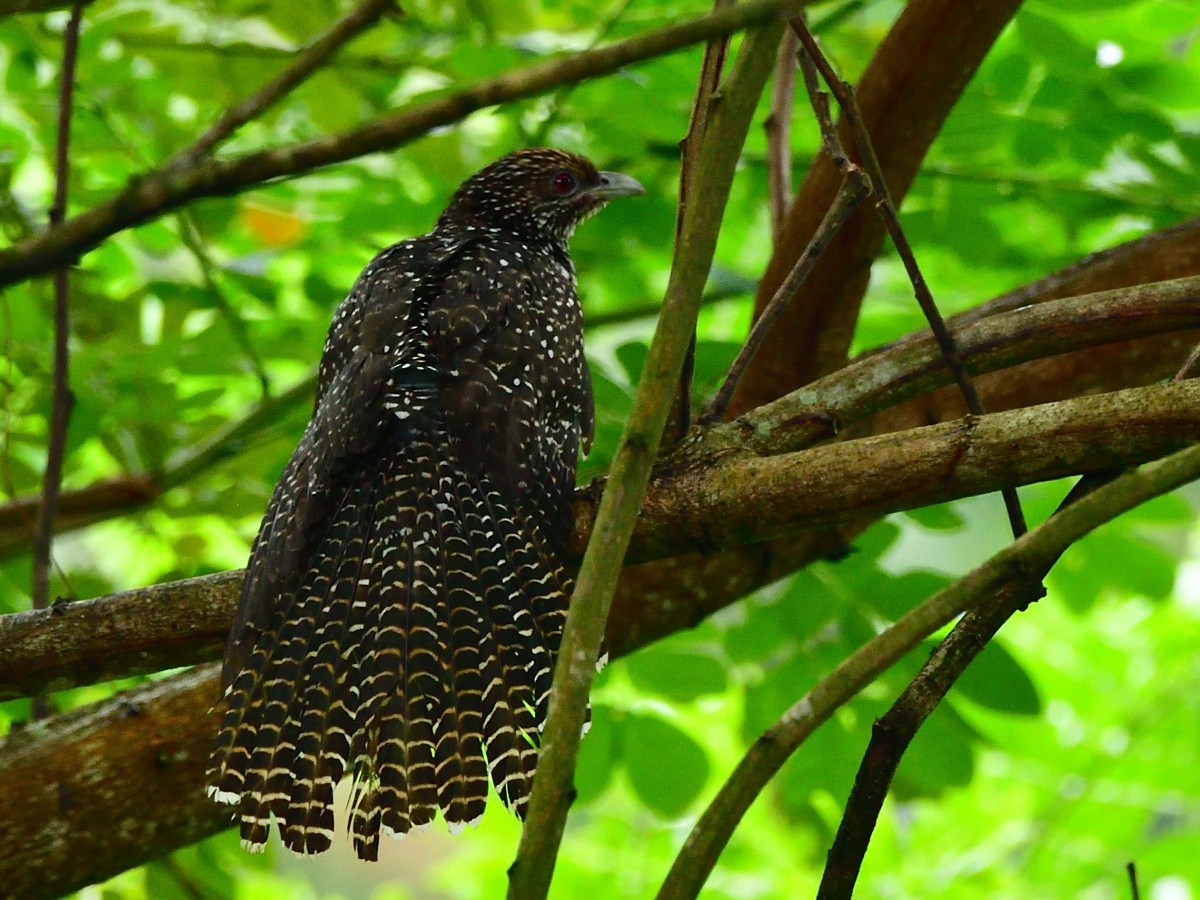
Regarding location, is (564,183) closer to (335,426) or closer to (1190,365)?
(335,426)

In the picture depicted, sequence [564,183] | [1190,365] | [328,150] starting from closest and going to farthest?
[328,150] < [1190,365] < [564,183]

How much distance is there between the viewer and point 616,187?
475cm

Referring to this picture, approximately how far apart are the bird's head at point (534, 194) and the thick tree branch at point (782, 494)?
1.94m

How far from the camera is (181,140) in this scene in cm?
467

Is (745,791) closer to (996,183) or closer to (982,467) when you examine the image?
(982,467)

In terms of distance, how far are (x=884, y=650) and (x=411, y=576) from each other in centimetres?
154

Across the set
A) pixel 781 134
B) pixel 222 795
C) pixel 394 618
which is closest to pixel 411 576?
pixel 394 618

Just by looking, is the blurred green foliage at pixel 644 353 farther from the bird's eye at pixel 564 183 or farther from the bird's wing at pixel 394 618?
the bird's wing at pixel 394 618

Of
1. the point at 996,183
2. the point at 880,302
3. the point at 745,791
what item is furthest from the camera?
the point at 880,302

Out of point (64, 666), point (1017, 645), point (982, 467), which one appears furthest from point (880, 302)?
point (64, 666)

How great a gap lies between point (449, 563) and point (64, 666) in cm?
83

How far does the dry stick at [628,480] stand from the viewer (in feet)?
5.35

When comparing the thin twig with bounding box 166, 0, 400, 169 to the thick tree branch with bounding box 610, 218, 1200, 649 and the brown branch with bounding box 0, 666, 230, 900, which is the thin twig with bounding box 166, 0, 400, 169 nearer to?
the brown branch with bounding box 0, 666, 230, 900

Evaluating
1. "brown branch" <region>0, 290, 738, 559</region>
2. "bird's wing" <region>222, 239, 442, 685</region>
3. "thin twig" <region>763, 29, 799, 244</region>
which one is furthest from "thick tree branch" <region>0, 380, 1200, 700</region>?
"brown branch" <region>0, 290, 738, 559</region>
